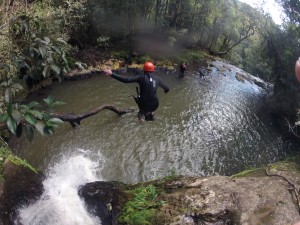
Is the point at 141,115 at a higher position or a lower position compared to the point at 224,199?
higher

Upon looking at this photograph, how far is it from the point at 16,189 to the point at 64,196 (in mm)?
1219

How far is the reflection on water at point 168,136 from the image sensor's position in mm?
9914

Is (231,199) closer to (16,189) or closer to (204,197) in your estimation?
(204,197)

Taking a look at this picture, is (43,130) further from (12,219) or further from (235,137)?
(235,137)

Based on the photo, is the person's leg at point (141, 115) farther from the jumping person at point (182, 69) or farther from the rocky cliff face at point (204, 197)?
the jumping person at point (182, 69)

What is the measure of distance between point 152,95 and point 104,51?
39.3 ft

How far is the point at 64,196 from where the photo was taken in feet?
25.6

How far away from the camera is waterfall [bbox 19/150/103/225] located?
6965 millimetres

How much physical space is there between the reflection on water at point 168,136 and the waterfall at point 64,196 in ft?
1.43

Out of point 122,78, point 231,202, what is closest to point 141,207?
point 231,202

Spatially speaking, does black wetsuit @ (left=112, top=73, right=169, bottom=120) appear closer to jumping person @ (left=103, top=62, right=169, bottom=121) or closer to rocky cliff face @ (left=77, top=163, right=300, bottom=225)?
jumping person @ (left=103, top=62, right=169, bottom=121)

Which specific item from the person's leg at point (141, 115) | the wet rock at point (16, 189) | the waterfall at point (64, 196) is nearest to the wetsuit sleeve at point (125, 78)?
the person's leg at point (141, 115)

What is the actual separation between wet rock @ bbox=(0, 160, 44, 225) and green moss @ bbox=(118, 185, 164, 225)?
2288 mm

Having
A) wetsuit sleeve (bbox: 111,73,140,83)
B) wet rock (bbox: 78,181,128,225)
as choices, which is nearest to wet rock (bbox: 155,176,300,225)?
wet rock (bbox: 78,181,128,225)
